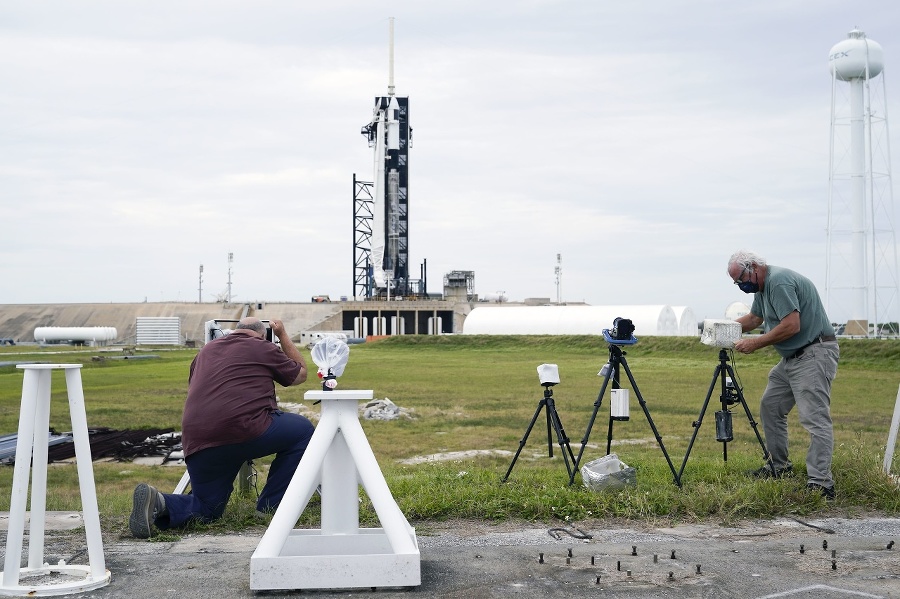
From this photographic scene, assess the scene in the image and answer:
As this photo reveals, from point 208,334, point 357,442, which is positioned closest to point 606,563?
point 357,442

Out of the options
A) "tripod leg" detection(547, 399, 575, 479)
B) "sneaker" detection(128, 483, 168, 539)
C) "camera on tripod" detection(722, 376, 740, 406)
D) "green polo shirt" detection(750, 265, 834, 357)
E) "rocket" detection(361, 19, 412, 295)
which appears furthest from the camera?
"rocket" detection(361, 19, 412, 295)

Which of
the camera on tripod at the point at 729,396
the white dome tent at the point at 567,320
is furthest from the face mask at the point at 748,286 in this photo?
the white dome tent at the point at 567,320

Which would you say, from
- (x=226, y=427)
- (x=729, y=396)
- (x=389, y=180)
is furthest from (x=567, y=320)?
(x=226, y=427)

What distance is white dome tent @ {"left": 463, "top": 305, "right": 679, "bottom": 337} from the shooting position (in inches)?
2211

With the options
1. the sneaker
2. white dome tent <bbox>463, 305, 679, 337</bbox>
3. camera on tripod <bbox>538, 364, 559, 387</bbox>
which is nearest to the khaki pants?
camera on tripod <bbox>538, 364, 559, 387</bbox>

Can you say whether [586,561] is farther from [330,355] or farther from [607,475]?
[330,355]

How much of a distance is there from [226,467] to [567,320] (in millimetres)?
57513

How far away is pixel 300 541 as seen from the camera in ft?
18.6

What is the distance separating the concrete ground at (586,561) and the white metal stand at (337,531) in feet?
0.30

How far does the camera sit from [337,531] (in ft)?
18.9

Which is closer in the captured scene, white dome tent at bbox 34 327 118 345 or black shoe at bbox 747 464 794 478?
black shoe at bbox 747 464 794 478

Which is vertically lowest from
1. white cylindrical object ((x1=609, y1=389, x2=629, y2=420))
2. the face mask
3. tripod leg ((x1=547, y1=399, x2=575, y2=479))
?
tripod leg ((x1=547, y1=399, x2=575, y2=479))

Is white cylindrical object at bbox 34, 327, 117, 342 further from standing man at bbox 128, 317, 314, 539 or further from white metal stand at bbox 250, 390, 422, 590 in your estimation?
white metal stand at bbox 250, 390, 422, 590

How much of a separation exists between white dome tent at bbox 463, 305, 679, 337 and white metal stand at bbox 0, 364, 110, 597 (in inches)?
1998
